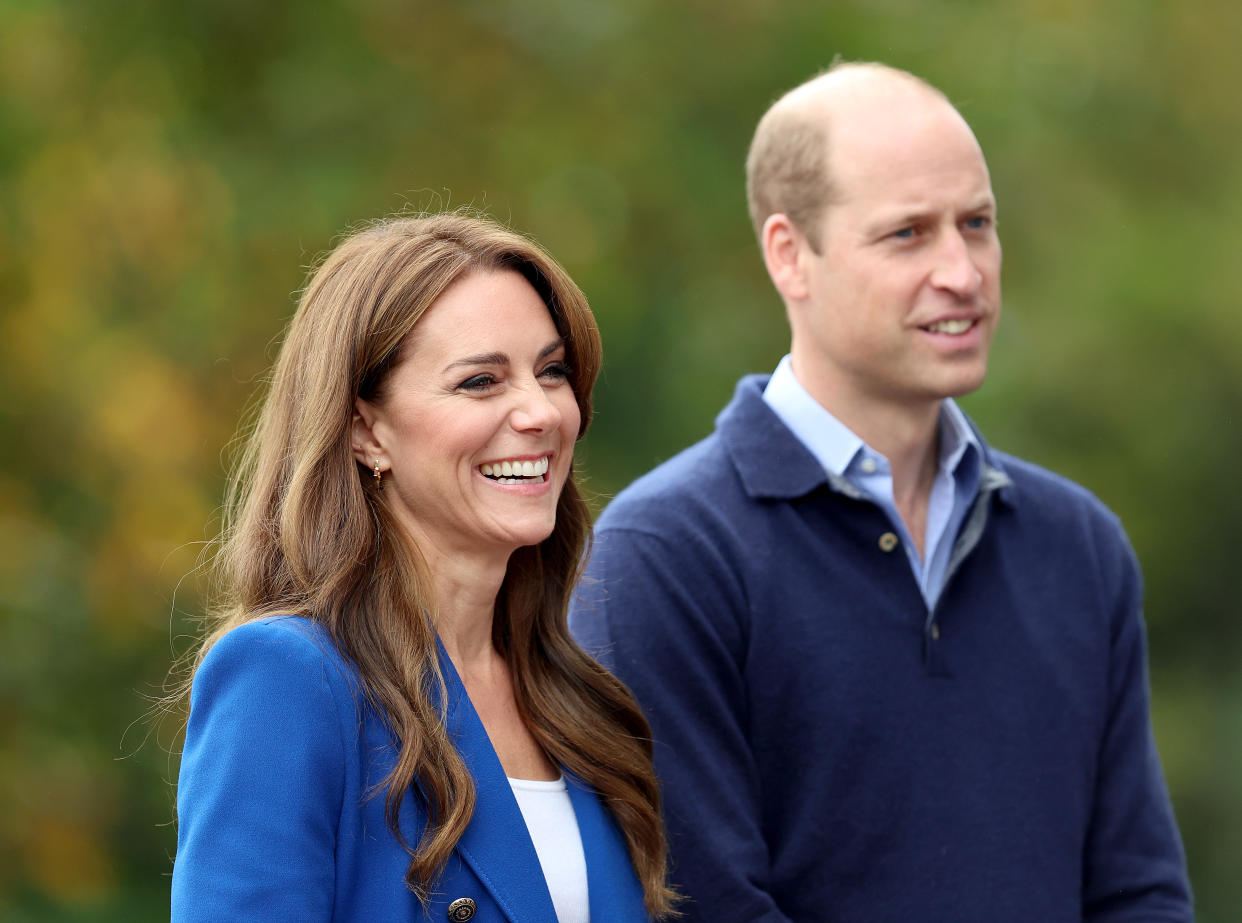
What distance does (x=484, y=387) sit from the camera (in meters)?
2.11

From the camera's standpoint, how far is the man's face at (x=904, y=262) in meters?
2.82

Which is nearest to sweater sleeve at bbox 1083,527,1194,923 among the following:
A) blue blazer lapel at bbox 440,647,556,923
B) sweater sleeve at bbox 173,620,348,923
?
blue blazer lapel at bbox 440,647,556,923

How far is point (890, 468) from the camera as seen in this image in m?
2.89

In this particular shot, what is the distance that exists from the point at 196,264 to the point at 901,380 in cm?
397

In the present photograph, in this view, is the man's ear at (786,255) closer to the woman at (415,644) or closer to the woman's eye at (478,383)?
the woman at (415,644)

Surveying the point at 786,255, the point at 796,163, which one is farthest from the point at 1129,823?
the point at 796,163

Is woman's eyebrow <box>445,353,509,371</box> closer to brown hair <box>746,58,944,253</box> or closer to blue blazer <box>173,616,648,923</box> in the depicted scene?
blue blazer <box>173,616,648,923</box>

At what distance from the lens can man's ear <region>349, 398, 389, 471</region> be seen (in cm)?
213

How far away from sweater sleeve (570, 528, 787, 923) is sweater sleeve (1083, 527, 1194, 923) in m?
0.71

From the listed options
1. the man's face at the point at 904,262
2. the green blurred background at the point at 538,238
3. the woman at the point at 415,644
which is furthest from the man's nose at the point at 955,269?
the green blurred background at the point at 538,238

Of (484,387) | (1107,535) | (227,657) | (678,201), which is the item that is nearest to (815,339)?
(1107,535)

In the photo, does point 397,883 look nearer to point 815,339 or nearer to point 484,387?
point 484,387

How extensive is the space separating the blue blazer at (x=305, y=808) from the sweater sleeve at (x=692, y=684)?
55 centimetres

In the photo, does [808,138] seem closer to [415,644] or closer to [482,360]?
[482,360]
